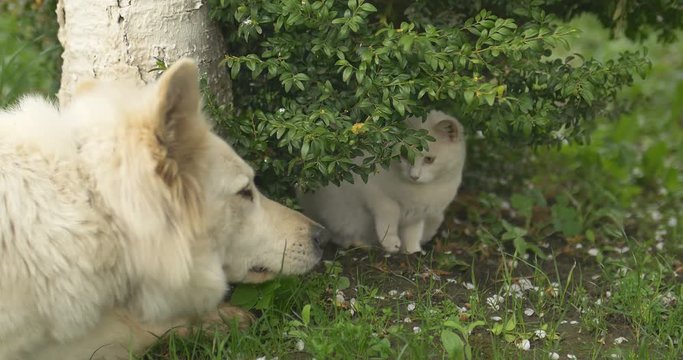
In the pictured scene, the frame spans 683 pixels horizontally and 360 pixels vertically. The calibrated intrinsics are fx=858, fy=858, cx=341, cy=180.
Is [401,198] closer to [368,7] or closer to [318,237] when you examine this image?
[318,237]

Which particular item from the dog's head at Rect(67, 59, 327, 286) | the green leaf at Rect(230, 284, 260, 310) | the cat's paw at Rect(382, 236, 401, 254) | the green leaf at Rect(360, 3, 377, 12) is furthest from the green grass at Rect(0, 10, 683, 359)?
the green leaf at Rect(360, 3, 377, 12)

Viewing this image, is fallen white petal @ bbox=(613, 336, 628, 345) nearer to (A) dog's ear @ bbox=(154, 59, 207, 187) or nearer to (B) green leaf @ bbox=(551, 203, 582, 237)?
(B) green leaf @ bbox=(551, 203, 582, 237)

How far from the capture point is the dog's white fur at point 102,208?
279 centimetres

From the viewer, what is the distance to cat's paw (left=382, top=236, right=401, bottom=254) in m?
4.55

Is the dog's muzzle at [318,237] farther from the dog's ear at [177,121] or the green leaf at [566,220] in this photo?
the green leaf at [566,220]

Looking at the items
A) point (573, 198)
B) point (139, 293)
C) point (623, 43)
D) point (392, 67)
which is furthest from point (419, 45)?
point (623, 43)

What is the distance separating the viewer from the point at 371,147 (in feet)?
12.1

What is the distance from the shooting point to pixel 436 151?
451cm

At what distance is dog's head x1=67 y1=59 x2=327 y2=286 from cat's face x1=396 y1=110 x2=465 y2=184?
4.49 feet

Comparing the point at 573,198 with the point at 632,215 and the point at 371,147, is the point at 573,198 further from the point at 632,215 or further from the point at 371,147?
the point at 371,147

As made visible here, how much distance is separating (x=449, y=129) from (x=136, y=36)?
1.72 m

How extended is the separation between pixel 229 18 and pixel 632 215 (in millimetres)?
2942

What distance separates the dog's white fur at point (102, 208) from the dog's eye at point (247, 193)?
0.38 ft

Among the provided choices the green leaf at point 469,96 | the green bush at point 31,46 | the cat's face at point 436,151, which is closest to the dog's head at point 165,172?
the green leaf at point 469,96
